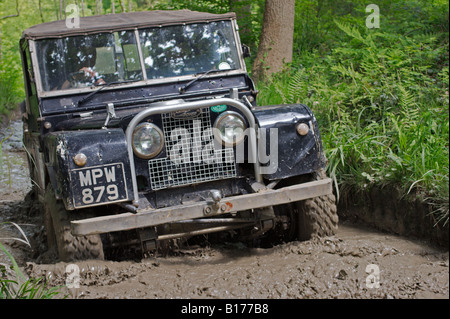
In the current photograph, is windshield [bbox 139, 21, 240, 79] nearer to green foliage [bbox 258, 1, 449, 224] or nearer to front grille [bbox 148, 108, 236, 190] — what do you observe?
front grille [bbox 148, 108, 236, 190]

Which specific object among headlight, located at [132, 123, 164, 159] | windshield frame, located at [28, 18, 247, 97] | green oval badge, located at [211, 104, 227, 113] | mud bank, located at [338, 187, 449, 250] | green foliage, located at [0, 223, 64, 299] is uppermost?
windshield frame, located at [28, 18, 247, 97]

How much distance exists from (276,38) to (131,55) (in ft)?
15.7

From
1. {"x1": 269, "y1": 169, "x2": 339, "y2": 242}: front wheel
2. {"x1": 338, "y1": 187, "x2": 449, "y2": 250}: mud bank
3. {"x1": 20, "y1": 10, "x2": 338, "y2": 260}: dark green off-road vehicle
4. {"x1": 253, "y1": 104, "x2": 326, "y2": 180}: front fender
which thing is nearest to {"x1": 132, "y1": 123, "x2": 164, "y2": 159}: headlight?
{"x1": 20, "y1": 10, "x2": 338, "y2": 260}: dark green off-road vehicle

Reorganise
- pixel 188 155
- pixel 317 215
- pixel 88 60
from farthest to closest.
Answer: pixel 88 60 < pixel 317 215 < pixel 188 155

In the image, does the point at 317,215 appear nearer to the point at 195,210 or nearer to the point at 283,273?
the point at 283,273

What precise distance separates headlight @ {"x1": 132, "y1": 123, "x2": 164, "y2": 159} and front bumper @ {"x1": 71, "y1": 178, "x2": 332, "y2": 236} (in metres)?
0.45

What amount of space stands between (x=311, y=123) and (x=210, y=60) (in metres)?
1.33

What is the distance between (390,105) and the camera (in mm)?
5922

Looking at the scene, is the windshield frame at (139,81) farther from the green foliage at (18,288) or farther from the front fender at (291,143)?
the green foliage at (18,288)

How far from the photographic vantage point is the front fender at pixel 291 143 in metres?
4.20

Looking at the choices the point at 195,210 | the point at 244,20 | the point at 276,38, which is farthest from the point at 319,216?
the point at 244,20

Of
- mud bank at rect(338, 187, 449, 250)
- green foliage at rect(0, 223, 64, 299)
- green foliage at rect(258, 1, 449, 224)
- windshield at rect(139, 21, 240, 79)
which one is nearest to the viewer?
green foliage at rect(0, 223, 64, 299)

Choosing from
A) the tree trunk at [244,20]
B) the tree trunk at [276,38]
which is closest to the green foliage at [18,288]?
the tree trunk at [276,38]

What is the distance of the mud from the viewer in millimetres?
3574
